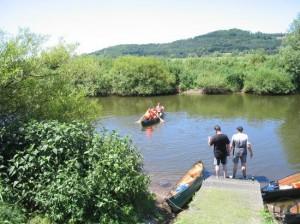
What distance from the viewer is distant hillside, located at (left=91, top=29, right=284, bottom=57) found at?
6388 inches

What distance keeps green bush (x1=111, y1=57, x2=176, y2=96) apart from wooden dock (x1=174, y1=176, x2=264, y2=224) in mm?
37872

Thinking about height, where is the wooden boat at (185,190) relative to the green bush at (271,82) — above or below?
below

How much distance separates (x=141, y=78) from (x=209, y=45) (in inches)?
5041

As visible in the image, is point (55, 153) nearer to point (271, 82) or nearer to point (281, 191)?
point (281, 191)

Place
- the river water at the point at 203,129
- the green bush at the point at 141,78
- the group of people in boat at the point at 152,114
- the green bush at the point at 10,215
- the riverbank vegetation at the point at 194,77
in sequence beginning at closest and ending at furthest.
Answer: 1. the green bush at the point at 10,215
2. the river water at the point at 203,129
3. the group of people in boat at the point at 152,114
4. the riverbank vegetation at the point at 194,77
5. the green bush at the point at 141,78

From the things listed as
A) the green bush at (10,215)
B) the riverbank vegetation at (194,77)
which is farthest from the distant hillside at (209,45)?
the green bush at (10,215)

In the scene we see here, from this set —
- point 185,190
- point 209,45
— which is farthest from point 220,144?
point 209,45

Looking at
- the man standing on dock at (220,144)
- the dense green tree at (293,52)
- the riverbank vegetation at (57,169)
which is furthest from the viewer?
the dense green tree at (293,52)

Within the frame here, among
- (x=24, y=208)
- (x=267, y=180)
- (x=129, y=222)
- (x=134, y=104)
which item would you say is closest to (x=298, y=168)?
(x=267, y=180)

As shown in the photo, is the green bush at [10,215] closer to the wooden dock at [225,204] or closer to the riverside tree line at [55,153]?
the riverside tree line at [55,153]

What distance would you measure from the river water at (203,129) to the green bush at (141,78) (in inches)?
126

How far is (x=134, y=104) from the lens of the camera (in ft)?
139

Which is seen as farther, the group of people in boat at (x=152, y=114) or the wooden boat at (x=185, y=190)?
the group of people in boat at (x=152, y=114)

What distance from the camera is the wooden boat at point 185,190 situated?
1148cm
